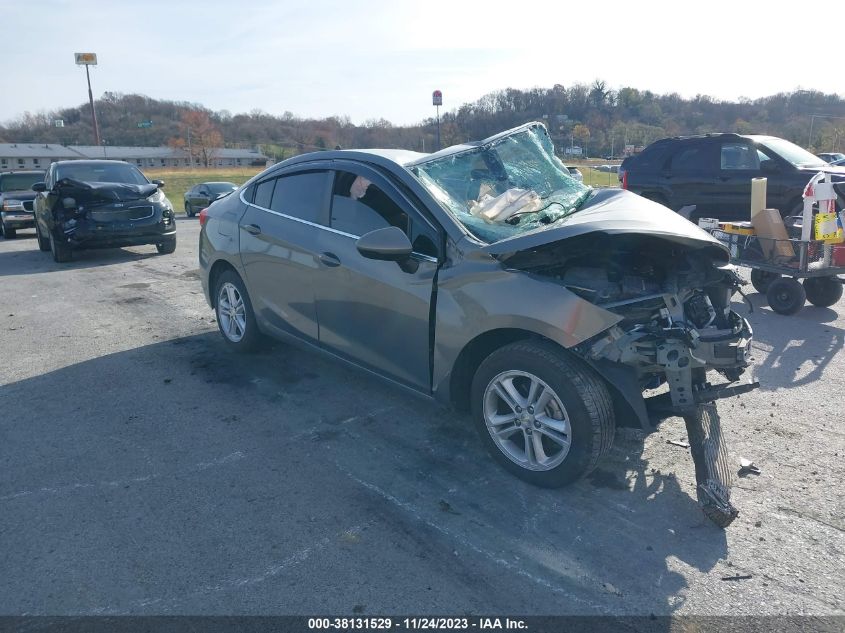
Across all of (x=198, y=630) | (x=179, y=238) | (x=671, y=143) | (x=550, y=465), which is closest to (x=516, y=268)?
(x=550, y=465)

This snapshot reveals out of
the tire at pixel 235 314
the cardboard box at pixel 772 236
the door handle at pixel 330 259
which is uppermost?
the door handle at pixel 330 259

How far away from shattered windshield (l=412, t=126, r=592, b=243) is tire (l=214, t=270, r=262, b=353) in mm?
2261

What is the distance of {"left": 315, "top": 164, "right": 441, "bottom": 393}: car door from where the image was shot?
13.1ft

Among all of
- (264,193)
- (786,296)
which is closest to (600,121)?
(786,296)

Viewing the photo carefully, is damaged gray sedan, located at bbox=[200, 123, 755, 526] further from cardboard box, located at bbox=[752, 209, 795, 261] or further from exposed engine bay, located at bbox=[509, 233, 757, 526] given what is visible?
cardboard box, located at bbox=[752, 209, 795, 261]

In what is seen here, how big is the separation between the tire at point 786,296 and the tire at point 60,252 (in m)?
11.2

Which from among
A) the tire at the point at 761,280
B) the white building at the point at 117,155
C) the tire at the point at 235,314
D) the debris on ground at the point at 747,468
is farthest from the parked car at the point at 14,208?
the white building at the point at 117,155

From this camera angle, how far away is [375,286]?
421 cm

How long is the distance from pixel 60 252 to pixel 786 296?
1155 centimetres

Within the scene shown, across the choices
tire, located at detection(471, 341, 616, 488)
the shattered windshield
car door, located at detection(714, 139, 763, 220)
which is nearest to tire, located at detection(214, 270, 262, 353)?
the shattered windshield

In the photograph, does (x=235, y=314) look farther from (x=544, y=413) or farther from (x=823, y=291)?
(x=823, y=291)

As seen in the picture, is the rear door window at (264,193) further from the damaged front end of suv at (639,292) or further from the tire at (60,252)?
the tire at (60,252)

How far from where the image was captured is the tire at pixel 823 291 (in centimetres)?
755

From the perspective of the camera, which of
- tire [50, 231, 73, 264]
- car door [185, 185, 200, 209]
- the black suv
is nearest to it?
the black suv
